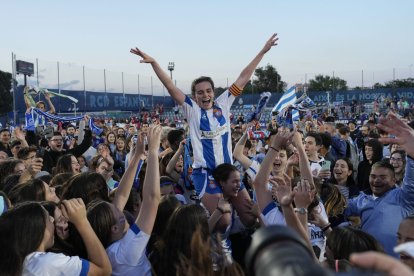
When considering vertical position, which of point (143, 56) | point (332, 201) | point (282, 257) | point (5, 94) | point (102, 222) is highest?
point (5, 94)

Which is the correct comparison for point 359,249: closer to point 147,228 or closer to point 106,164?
point 147,228

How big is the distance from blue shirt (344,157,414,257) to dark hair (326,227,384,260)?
79 cm

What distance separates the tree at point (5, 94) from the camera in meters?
53.4

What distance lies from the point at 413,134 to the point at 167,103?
157ft

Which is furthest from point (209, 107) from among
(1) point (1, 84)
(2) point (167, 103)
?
(1) point (1, 84)

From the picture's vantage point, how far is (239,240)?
158 inches

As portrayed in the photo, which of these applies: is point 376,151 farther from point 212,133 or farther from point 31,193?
point 31,193

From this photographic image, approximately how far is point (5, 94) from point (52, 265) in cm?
5876

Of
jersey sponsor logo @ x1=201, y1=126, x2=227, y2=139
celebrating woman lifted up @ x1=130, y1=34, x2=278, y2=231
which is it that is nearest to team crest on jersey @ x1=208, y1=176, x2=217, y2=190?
celebrating woman lifted up @ x1=130, y1=34, x2=278, y2=231

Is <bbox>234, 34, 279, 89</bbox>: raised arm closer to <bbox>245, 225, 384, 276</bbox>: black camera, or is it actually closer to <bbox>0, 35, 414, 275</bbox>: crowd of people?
<bbox>0, 35, 414, 275</bbox>: crowd of people

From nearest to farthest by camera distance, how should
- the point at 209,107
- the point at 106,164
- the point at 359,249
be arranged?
1. the point at 359,249
2. the point at 209,107
3. the point at 106,164

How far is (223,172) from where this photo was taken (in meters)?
4.29

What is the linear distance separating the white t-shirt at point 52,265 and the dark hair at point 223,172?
2.03m

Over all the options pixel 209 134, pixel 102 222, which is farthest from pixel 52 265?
pixel 209 134
